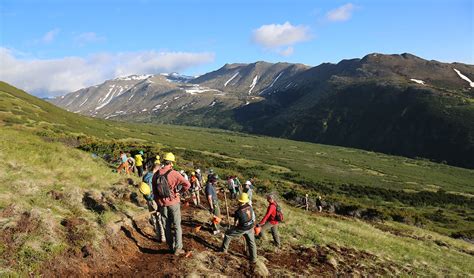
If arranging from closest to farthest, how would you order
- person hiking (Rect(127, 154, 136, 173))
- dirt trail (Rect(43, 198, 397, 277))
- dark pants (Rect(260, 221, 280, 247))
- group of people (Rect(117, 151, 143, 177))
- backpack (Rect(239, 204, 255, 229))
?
dirt trail (Rect(43, 198, 397, 277)) < backpack (Rect(239, 204, 255, 229)) < dark pants (Rect(260, 221, 280, 247)) < group of people (Rect(117, 151, 143, 177)) < person hiking (Rect(127, 154, 136, 173))

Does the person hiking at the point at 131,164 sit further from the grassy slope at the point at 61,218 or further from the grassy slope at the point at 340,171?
the grassy slope at the point at 340,171

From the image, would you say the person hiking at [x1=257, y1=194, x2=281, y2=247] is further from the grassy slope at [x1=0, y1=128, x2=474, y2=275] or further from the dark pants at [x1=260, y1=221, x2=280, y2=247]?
the grassy slope at [x1=0, y1=128, x2=474, y2=275]

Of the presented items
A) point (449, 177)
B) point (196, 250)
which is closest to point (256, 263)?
point (196, 250)

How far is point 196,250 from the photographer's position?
15844 millimetres

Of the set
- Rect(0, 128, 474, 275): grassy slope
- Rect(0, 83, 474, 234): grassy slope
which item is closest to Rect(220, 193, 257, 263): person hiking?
Rect(0, 128, 474, 275): grassy slope

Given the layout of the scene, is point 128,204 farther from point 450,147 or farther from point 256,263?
point 450,147

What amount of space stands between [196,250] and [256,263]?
2.49 m

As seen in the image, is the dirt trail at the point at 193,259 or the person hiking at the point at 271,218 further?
the person hiking at the point at 271,218

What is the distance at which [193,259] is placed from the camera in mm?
14344

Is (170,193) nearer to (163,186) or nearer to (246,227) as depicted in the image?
(163,186)

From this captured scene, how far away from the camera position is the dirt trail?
13.0 meters

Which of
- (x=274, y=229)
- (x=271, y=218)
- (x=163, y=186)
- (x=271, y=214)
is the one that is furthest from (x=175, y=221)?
(x=274, y=229)

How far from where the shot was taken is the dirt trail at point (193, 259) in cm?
1302

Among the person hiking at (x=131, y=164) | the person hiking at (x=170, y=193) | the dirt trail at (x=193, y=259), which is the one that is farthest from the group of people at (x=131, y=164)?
the person hiking at (x=170, y=193)
